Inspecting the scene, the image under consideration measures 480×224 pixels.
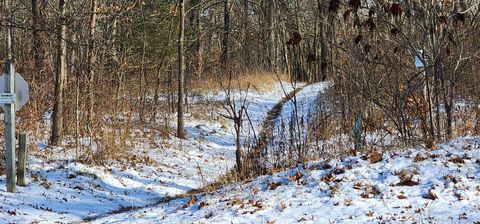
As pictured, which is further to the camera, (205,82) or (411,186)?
(205,82)

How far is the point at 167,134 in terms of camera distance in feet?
46.2

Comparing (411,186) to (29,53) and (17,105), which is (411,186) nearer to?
(17,105)

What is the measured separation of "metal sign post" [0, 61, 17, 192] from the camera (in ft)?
29.0

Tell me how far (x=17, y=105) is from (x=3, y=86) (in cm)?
39

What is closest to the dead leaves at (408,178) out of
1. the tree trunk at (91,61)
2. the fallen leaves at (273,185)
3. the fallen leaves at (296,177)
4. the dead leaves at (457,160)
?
the dead leaves at (457,160)

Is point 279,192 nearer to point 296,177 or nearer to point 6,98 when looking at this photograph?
point 296,177

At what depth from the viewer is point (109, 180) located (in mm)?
10227

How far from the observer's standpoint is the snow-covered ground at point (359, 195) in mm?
5652

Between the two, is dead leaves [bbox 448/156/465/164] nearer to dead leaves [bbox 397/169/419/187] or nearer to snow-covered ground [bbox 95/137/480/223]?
snow-covered ground [bbox 95/137/480/223]

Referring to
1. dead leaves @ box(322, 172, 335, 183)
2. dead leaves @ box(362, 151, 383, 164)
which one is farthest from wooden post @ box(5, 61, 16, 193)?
dead leaves @ box(362, 151, 383, 164)

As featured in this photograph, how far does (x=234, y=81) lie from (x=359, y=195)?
18.9 metres

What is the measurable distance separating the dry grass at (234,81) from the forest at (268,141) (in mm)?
4666

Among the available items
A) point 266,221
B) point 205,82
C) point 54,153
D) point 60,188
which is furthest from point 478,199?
point 205,82

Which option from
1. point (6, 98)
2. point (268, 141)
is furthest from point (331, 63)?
point (6, 98)
